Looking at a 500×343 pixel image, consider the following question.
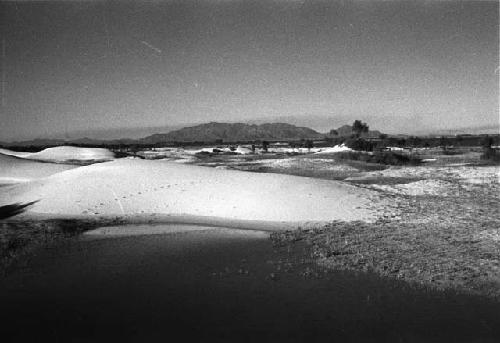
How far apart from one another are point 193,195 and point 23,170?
1114 inches

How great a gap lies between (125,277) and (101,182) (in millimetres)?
12374

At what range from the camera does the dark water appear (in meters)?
6.36

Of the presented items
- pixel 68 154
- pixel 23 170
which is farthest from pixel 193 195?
pixel 68 154

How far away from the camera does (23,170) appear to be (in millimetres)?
38844

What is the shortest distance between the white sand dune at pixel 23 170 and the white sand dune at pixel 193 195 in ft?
56.4

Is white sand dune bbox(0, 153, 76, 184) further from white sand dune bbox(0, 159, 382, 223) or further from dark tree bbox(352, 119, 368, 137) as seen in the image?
dark tree bbox(352, 119, 368, 137)

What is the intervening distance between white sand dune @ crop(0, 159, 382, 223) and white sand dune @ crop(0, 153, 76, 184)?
17.2 meters

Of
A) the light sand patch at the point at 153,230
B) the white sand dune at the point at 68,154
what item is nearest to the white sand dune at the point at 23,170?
the white sand dune at the point at 68,154

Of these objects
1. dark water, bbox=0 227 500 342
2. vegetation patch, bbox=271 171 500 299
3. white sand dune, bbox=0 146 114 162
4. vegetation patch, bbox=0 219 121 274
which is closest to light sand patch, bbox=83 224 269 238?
vegetation patch, bbox=0 219 121 274

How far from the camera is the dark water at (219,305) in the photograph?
20.9 ft

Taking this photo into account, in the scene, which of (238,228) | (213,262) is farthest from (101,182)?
(213,262)

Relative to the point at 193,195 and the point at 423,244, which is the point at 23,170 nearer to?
the point at 193,195

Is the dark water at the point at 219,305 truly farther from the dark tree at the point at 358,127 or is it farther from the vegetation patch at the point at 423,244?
the dark tree at the point at 358,127

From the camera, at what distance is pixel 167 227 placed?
46.5 feet
